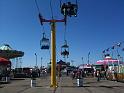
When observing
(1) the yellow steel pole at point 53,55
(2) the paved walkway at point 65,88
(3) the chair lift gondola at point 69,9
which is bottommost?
(2) the paved walkway at point 65,88

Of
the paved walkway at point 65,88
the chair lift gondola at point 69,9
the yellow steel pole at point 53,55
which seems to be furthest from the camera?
the yellow steel pole at point 53,55

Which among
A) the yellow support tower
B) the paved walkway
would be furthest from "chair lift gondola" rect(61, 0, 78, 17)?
the yellow support tower

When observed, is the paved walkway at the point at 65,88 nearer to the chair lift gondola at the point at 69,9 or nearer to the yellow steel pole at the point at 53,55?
the yellow steel pole at the point at 53,55

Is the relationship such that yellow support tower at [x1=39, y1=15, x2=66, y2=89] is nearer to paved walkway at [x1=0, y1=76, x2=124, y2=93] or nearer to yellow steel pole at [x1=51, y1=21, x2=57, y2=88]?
yellow steel pole at [x1=51, y1=21, x2=57, y2=88]

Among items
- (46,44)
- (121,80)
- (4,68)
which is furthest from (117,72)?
(4,68)

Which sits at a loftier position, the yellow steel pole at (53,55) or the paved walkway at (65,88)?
the yellow steel pole at (53,55)

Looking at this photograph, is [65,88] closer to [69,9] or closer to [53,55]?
[53,55]

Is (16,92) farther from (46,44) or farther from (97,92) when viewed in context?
(46,44)

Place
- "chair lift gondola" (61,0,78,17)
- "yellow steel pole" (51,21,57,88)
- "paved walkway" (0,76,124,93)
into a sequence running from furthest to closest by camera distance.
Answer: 1. "yellow steel pole" (51,21,57,88)
2. "paved walkway" (0,76,124,93)
3. "chair lift gondola" (61,0,78,17)

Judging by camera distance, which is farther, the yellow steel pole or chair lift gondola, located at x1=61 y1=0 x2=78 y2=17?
the yellow steel pole

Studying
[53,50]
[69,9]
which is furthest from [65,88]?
[69,9]

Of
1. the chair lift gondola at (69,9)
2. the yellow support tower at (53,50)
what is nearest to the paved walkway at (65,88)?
the yellow support tower at (53,50)

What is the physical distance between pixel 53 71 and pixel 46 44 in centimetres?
338

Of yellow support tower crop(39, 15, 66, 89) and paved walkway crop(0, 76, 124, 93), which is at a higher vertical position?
yellow support tower crop(39, 15, 66, 89)
